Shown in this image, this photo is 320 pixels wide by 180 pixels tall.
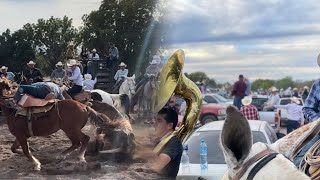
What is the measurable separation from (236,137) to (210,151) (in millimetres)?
3569

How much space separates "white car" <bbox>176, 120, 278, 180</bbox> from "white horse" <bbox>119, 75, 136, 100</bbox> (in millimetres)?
2749

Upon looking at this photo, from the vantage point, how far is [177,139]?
299 centimetres

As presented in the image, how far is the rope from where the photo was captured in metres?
1.22

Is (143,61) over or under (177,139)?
over

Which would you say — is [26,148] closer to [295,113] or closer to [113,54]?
[113,54]

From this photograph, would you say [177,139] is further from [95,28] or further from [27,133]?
[27,133]

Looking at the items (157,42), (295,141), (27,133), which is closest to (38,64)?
(27,133)

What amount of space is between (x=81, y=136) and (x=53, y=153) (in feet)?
1.75

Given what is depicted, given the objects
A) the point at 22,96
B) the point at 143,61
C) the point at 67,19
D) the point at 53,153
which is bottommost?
the point at 53,153

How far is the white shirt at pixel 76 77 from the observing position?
7.02m

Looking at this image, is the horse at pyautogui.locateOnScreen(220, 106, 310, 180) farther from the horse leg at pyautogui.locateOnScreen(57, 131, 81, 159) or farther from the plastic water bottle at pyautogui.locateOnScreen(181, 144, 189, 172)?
the horse leg at pyautogui.locateOnScreen(57, 131, 81, 159)

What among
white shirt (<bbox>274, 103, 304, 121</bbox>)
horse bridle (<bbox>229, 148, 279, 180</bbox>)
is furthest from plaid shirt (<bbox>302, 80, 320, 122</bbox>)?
white shirt (<bbox>274, 103, 304, 121</bbox>)

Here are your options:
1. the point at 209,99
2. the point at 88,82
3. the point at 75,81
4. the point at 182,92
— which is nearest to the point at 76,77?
Answer: the point at 75,81

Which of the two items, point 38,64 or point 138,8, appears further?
point 38,64
